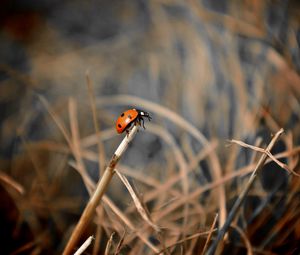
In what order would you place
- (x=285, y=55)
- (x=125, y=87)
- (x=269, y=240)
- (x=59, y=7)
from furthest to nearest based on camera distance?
(x=59, y=7) < (x=125, y=87) < (x=285, y=55) < (x=269, y=240)

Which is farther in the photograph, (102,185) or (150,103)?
(150,103)

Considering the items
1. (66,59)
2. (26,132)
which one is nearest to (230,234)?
(26,132)

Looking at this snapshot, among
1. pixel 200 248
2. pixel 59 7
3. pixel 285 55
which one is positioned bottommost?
pixel 200 248

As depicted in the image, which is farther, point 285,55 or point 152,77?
point 152,77

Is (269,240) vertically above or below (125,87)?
below

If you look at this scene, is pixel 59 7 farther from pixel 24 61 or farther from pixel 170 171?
pixel 170 171

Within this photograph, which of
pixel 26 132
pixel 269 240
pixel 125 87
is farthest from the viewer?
pixel 125 87

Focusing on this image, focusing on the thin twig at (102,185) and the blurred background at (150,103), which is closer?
the thin twig at (102,185)

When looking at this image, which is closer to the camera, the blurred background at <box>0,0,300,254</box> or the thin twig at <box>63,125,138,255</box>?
the thin twig at <box>63,125,138,255</box>
